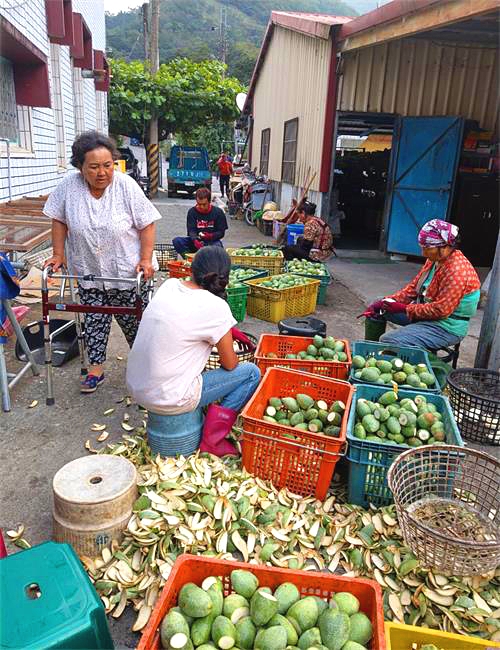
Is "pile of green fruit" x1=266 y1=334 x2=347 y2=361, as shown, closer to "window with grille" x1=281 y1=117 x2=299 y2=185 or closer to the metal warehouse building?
the metal warehouse building

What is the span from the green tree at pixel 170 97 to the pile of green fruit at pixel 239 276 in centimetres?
1709

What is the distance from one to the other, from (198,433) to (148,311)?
0.85m

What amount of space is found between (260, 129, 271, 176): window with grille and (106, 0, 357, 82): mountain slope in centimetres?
3268

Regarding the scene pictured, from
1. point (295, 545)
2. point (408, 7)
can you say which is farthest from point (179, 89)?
point (295, 545)

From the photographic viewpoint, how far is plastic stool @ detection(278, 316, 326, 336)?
4.61m

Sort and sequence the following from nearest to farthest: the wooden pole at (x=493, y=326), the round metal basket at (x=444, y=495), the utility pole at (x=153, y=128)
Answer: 1. the round metal basket at (x=444, y=495)
2. the wooden pole at (x=493, y=326)
3. the utility pole at (x=153, y=128)

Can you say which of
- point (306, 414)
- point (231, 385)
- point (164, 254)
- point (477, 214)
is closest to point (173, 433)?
point (231, 385)

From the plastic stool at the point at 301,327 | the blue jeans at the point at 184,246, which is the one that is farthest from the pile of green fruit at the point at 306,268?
the plastic stool at the point at 301,327

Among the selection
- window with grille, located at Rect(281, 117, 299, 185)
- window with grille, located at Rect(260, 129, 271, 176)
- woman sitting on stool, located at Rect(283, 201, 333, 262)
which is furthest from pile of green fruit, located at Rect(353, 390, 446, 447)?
window with grille, located at Rect(260, 129, 271, 176)

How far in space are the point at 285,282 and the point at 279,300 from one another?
366 mm

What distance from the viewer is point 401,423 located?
314cm

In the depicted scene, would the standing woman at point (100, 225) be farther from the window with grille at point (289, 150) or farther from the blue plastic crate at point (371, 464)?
the window with grille at point (289, 150)

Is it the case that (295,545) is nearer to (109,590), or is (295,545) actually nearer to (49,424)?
(109,590)

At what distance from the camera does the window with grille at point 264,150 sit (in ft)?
56.2
